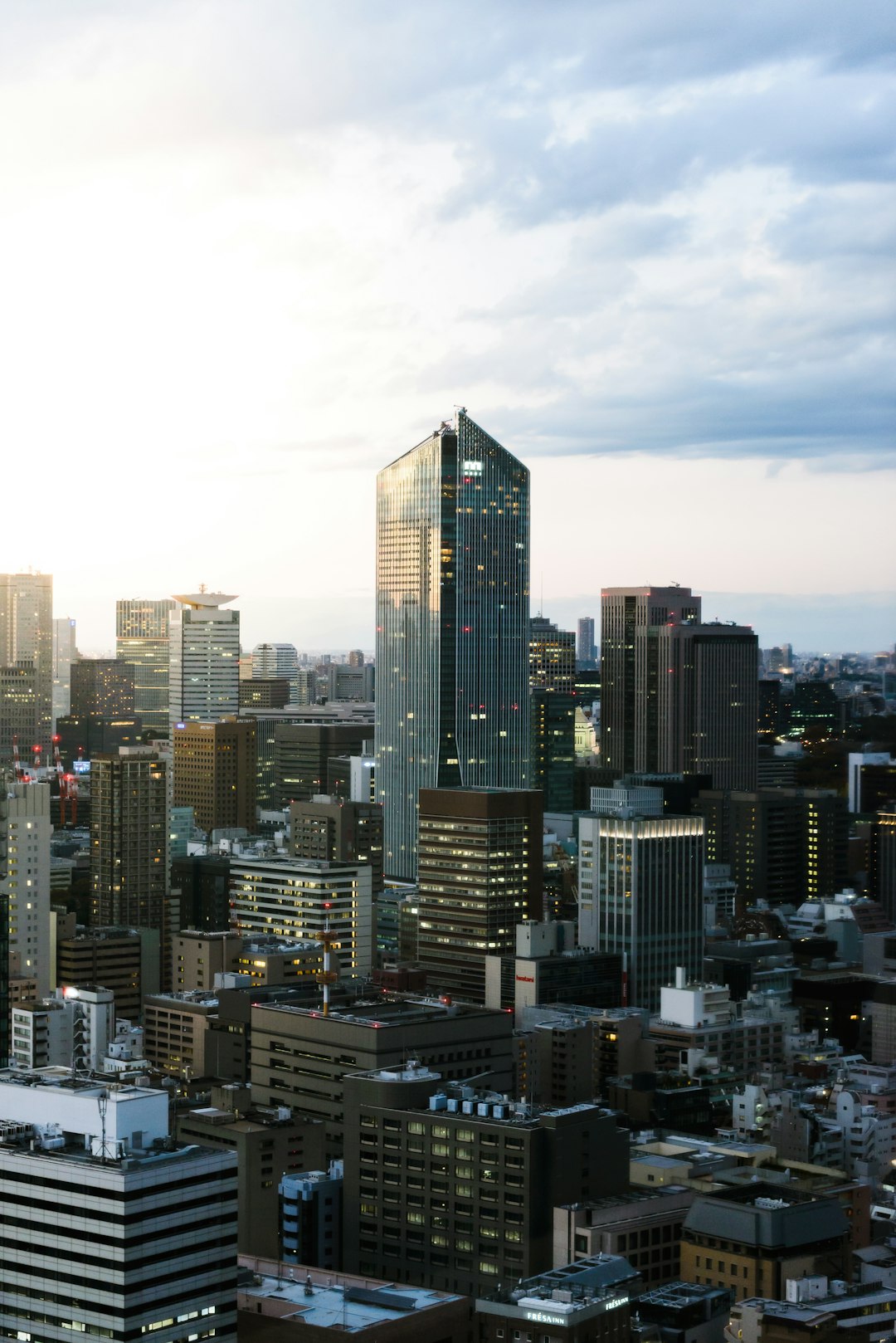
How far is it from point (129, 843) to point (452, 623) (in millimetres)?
27295

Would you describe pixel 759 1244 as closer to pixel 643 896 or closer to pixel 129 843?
pixel 643 896

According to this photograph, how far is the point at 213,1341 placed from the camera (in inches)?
1178

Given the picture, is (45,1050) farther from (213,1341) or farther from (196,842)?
(196,842)

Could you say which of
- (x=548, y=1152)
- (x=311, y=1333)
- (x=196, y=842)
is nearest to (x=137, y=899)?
(x=196, y=842)

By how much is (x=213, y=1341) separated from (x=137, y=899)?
49.9 metres

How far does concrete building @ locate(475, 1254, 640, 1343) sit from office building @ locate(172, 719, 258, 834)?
83.7 meters

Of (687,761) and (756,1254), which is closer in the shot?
(756,1254)

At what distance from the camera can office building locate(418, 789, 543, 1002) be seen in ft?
241

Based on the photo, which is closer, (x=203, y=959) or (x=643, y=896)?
(x=203, y=959)

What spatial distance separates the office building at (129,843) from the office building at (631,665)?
48169 millimetres

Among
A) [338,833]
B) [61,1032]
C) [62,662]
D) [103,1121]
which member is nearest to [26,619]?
[62,662]

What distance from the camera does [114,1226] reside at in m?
28.4

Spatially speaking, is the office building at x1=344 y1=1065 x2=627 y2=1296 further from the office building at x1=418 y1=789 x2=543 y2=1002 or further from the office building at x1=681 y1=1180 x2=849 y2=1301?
the office building at x1=418 y1=789 x2=543 y2=1002

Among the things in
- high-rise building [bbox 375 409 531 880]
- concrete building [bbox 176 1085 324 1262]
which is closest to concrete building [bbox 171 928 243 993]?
concrete building [bbox 176 1085 324 1262]
